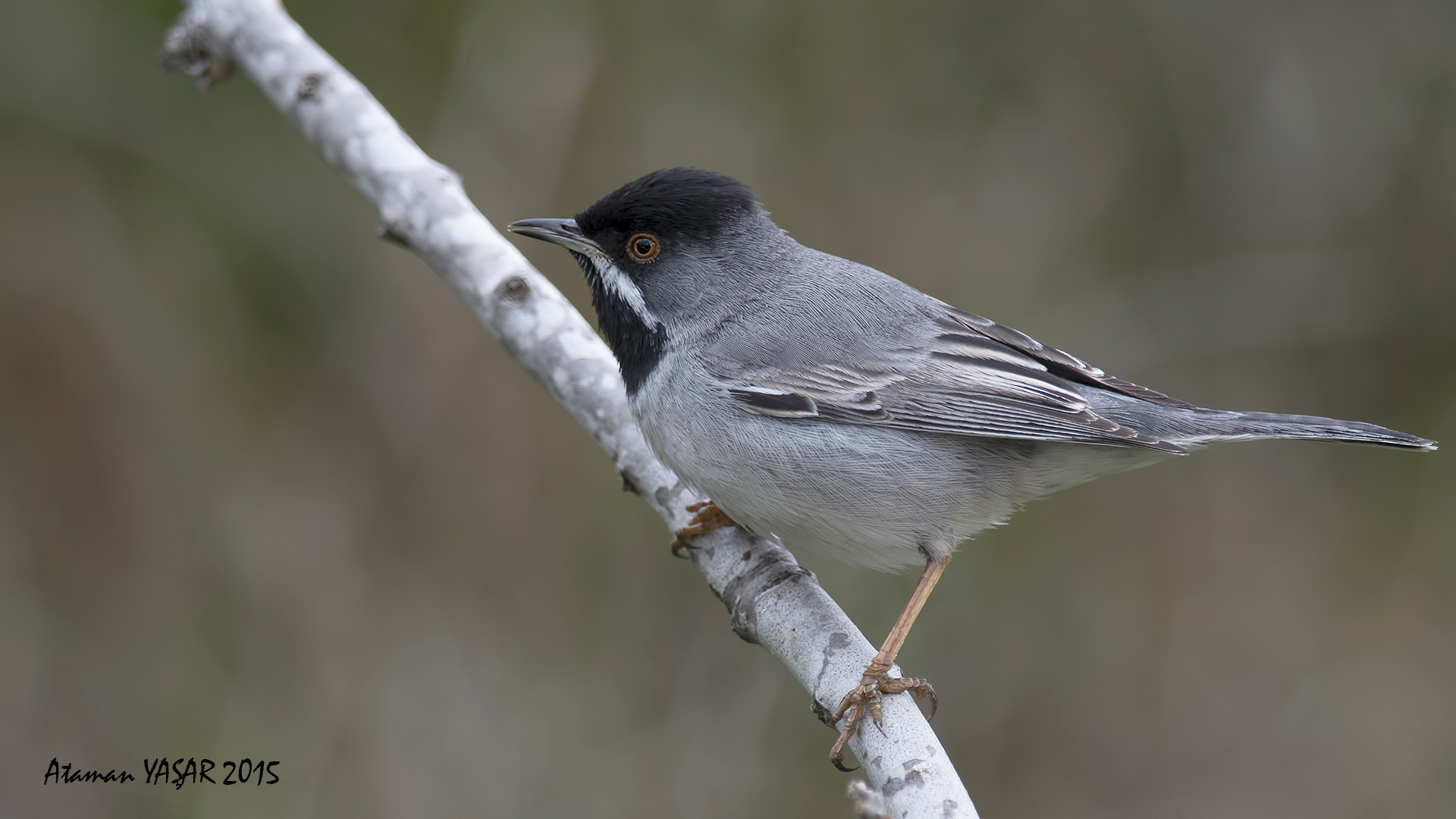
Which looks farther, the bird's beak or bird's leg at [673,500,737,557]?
the bird's beak

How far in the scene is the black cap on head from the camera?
3.91m

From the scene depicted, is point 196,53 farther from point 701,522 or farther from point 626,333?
point 701,522

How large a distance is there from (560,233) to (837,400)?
1.38 meters

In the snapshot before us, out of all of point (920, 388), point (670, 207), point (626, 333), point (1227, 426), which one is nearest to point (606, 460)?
point (626, 333)

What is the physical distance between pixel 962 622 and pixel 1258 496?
2.61m

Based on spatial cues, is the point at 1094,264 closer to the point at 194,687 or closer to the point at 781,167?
the point at 781,167

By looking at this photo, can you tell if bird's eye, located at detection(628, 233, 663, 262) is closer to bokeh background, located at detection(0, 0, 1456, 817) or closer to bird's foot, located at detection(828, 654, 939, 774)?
bird's foot, located at detection(828, 654, 939, 774)

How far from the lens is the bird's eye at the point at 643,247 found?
3.98 metres

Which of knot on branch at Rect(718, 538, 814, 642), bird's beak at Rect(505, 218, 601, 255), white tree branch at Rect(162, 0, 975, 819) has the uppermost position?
bird's beak at Rect(505, 218, 601, 255)

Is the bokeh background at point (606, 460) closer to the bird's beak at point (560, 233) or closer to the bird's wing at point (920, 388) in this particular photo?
the bird's beak at point (560, 233)

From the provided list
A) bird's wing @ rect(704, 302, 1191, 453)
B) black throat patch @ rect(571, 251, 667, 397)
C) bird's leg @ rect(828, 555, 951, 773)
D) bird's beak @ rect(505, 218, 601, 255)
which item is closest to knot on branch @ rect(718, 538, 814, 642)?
bird's leg @ rect(828, 555, 951, 773)

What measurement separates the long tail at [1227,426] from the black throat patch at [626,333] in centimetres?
175

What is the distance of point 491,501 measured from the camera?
20.0ft

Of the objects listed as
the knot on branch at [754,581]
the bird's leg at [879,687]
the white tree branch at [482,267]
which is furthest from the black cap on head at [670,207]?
the bird's leg at [879,687]
